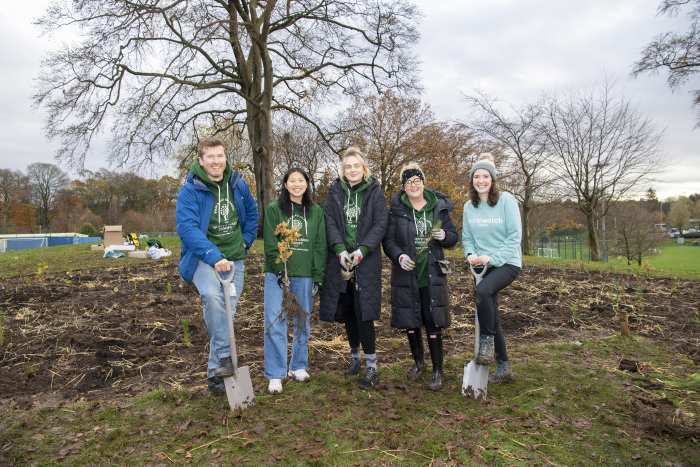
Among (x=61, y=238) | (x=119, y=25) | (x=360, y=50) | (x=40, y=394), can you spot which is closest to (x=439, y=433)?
(x=40, y=394)

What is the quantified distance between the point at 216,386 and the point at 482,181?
9.14 ft

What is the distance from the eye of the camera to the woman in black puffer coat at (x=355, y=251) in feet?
11.2

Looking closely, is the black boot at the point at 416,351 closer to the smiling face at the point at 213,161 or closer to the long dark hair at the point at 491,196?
the long dark hair at the point at 491,196

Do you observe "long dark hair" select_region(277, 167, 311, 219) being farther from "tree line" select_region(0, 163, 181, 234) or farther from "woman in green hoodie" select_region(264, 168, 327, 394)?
"tree line" select_region(0, 163, 181, 234)

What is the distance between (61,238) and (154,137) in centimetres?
3156

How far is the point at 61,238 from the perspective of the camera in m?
38.2

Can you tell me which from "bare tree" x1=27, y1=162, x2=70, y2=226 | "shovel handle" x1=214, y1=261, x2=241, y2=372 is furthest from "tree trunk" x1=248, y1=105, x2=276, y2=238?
"bare tree" x1=27, y1=162, x2=70, y2=226

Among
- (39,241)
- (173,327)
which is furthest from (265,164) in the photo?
(39,241)

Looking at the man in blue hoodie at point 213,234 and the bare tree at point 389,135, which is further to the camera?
the bare tree at point 389,135

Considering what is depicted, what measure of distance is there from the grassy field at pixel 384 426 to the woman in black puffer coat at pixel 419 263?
1.51ft

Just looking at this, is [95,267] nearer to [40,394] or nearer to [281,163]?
[40,394]

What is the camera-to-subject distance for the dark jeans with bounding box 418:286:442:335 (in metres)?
3.44

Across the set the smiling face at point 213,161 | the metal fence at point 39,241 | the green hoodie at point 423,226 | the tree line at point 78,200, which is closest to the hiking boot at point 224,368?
the smiling face at point 213,161

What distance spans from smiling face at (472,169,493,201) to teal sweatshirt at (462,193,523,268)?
12 cm
